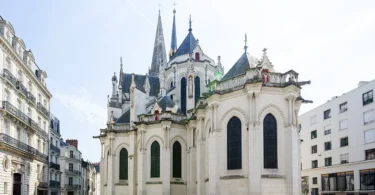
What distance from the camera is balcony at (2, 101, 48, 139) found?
2652cm

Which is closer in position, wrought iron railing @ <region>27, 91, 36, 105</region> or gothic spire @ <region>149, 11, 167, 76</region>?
wrought iron railing @ <region>27, 91, 36, 105</region>

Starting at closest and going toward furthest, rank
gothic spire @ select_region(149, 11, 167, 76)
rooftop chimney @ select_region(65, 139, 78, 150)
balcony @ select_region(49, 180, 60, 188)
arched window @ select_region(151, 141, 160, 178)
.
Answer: arched window @ select_region(151, 141, 160, 178) → balcony @ select_region(49, 180, 60, 188) → gothic spire @ select_region(149, 11, 167, 76) → rooftop chimney @ select_region(65, 139, 78, 150)

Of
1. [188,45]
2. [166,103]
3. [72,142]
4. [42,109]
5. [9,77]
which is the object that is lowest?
[72,142]

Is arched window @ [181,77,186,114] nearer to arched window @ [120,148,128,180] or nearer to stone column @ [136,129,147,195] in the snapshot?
stone column @ [136,129,147,195]

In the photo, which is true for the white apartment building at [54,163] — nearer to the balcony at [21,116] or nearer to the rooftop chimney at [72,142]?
the balcony at [21,116]

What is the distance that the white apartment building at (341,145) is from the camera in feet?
123

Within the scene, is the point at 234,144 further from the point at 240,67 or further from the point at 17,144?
the point at 17,144

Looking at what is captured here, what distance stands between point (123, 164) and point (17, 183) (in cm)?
970

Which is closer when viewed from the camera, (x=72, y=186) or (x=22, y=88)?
(x=22, y=88)

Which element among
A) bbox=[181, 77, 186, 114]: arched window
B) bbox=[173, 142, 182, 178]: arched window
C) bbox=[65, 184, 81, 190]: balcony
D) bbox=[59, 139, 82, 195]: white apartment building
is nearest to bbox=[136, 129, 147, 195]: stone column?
bbox=[173, 142, 182, 178]: arched window

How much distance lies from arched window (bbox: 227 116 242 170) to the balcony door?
638 inches

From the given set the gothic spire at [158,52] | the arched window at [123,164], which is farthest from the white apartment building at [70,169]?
the arched window at [123,164]

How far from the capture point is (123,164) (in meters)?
37.0

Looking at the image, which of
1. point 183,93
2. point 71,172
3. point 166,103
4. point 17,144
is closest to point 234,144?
point 166,103
